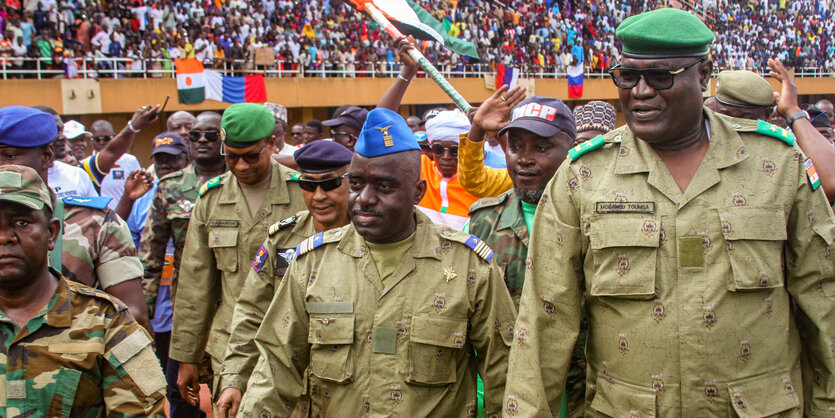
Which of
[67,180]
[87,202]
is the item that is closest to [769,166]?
[87,202]

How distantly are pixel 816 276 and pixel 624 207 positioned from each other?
0.65 metres

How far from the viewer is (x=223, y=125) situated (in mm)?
4277

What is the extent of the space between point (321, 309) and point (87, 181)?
3.82m

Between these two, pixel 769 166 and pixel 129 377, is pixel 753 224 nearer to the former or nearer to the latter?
pixel 769 166

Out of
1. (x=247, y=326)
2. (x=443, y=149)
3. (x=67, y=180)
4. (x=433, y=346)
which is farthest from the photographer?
(x=67, y=180)

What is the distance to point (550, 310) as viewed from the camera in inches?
98.5

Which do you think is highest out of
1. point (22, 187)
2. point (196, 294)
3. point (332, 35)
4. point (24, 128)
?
point (332, 35)

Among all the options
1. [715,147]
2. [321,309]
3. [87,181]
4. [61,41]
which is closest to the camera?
[715,147]

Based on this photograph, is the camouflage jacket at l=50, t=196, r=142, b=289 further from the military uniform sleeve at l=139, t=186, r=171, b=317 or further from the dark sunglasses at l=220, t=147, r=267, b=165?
the military uniform sleeve at l=139, t=186, r=171, b=317

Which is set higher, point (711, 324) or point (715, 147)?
point (715, 147)

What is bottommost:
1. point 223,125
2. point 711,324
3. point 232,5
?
point 711,324

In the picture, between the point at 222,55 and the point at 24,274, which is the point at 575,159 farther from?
the point at 222,55

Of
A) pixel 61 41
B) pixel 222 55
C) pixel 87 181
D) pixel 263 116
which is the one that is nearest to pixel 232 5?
pixel 222 55

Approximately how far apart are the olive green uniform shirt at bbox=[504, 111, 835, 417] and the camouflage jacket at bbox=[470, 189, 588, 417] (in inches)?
A: 19.8
